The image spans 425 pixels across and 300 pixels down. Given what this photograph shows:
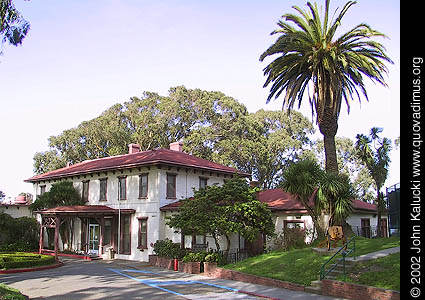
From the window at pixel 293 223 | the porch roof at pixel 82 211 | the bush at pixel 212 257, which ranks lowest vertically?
the bush at pixel 212 257

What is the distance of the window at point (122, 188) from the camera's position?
100 ft

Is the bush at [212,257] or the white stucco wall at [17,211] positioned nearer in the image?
the bush at [212,257]

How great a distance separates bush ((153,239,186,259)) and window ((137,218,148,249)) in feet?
7.72

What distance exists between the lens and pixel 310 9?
24719mm

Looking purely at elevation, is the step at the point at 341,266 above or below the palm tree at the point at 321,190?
below

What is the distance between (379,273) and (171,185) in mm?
17541

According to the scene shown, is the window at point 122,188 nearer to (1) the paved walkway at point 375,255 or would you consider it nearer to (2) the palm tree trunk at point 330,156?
(2) the palm tree trunk at point 330,156

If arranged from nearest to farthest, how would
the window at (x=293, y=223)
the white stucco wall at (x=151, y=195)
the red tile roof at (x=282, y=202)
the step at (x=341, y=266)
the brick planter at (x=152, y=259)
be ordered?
the step at (x=341, y=266), the brick planter at (x=152, y=259), the window at (x=293, y=223), the red tile roof at (x=282, y=202), the white stucco wall at (x=151, y=195)

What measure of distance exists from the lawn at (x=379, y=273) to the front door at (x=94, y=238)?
74.1 ft

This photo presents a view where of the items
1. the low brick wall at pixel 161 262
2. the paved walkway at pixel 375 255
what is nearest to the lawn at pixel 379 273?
the paved walkway at pixel 375 255

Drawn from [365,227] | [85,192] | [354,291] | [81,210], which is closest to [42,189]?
[85,192]
